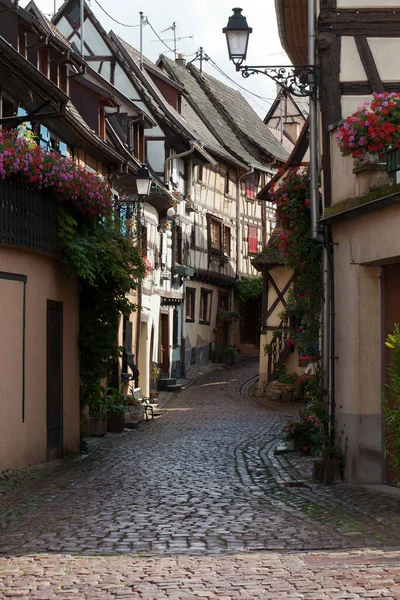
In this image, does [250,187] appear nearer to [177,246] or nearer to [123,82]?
[177,246]

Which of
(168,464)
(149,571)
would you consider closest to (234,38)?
(168,464)

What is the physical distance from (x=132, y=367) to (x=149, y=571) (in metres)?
18.7

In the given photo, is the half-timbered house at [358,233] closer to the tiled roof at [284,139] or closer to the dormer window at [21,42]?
the dormer window at [21,42]

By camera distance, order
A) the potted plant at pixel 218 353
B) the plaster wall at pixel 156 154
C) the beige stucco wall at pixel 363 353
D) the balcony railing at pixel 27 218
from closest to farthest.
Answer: the beige stucco wall at pixel 363 353 < the balcony railing at pixel 27 218 < the plaster wall at pixel 156 154 < the potted plant at pixel 218 353

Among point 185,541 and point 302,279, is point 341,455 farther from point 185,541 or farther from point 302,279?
point 185,541

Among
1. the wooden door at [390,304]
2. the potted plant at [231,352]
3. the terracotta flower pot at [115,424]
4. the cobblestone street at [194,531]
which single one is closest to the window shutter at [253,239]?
the potted plant at [231,352]

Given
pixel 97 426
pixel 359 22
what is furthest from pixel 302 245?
pixel 97 426

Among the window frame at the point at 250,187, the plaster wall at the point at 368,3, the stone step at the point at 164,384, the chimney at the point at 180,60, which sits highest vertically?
the chimney at the point at 180,60

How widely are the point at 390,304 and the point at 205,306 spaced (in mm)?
28684

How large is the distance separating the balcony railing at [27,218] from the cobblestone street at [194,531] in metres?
3.00

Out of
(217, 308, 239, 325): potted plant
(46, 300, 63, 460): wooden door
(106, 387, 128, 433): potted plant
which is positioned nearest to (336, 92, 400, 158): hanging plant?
(46, 300, 63, 460): wooden door

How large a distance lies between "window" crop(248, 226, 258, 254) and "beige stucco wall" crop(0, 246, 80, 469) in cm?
2921

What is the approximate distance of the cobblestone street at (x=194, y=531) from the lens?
6863mm

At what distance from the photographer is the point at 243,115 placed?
50469mm
